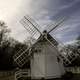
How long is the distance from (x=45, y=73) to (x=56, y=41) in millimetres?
3501

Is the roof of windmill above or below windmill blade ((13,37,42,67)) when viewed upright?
above

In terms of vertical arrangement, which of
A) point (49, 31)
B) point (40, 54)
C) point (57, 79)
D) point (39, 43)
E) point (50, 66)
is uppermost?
point (49, 31)

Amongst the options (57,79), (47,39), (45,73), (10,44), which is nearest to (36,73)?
(45,73)

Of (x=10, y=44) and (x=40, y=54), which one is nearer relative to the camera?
(x=40, y=54)

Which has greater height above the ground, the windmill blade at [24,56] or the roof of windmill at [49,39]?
the roof of windmill at [49,39]

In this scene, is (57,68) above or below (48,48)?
below

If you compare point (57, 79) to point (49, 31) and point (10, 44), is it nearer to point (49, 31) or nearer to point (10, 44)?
point (49, 31)

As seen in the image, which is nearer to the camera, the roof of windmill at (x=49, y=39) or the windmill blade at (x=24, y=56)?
the roof of windmill at (x=49, y=39)

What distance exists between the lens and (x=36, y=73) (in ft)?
60.1

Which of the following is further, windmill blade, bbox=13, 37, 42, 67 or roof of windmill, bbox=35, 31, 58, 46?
windmill blade, bbox=13, 37, 42, 67

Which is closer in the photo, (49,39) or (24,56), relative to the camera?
(49,39)

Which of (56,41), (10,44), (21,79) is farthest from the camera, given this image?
(10,44)

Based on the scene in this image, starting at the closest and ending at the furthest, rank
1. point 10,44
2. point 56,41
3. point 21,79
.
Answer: point 21,79 → point 56,41 → point 10,44

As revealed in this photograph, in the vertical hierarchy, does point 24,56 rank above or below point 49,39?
below
